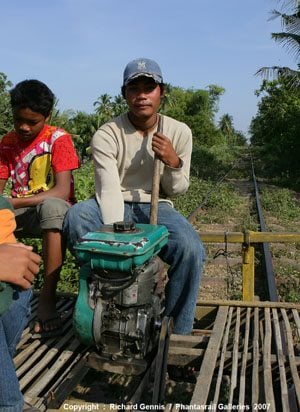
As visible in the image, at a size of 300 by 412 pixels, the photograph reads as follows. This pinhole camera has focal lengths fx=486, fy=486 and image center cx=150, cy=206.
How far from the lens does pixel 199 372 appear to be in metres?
2.50

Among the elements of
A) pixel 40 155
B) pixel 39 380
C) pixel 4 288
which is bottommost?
pixel 39 380

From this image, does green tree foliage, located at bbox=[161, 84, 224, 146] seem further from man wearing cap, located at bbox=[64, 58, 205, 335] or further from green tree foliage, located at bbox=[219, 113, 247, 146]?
man wearing cap, located at bbox=[64, 58, 205, 335]

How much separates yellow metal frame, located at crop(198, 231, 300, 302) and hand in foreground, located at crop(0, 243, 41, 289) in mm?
1837

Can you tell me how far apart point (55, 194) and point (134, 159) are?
0.57m

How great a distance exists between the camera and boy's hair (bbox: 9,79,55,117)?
10.6 ft

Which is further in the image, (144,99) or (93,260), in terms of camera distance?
(144,99)

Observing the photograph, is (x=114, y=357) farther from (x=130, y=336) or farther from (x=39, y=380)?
(x=39, y=380)

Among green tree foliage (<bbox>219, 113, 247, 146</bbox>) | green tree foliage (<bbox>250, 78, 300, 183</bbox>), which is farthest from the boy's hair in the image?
green tree foliage (<bbox>219, 113, 247, 146</bbox>)

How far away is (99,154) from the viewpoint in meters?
3.20

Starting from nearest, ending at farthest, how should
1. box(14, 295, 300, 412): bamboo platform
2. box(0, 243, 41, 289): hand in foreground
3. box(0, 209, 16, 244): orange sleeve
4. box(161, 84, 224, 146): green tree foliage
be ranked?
box(0, 243, 41, 289): hand in foreground → box(0, 209, 16, 244): orange sleeve → box(14, 295, 300, 412): bamboo platform → box(161, 84, 224, 146): green tree foliage

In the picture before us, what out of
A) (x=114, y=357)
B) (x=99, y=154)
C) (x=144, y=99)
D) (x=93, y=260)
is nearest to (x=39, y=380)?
(x=114, y=357)

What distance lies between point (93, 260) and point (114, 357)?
0.49 metres

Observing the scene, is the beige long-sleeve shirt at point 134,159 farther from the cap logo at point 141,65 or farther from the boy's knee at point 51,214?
the cap logo at point 141,65

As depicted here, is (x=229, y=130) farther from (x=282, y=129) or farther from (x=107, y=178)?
(x=107, y=178)
